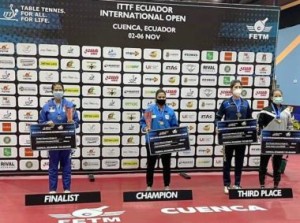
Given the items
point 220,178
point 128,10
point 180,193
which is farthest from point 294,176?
point 128,10

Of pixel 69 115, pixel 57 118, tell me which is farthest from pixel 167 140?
pixel 57 118

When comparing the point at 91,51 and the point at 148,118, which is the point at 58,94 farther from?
the point at 91,51

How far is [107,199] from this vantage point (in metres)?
4.73

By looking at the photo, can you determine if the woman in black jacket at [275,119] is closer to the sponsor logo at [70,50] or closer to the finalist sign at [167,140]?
the finalist sign at [167,140]

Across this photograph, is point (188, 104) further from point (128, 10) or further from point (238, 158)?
point (128, 10)

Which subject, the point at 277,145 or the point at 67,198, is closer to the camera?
the point at 67,198

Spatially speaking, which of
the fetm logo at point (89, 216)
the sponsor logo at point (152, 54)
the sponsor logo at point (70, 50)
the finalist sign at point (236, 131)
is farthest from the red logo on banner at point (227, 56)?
the fetm logo at point (89, 216)

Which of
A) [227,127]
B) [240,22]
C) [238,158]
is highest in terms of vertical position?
[240,22]

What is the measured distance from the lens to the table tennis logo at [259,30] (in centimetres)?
595

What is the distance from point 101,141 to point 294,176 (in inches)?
125

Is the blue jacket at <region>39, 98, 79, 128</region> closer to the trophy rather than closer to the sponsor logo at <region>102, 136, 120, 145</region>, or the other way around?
the trophy

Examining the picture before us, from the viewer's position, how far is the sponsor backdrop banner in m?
5.38

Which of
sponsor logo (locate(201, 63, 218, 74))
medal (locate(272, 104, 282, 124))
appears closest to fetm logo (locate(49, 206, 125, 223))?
medal (locate(272, 104, 282, 124))

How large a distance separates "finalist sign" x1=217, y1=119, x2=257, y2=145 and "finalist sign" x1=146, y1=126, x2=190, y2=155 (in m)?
0.50
